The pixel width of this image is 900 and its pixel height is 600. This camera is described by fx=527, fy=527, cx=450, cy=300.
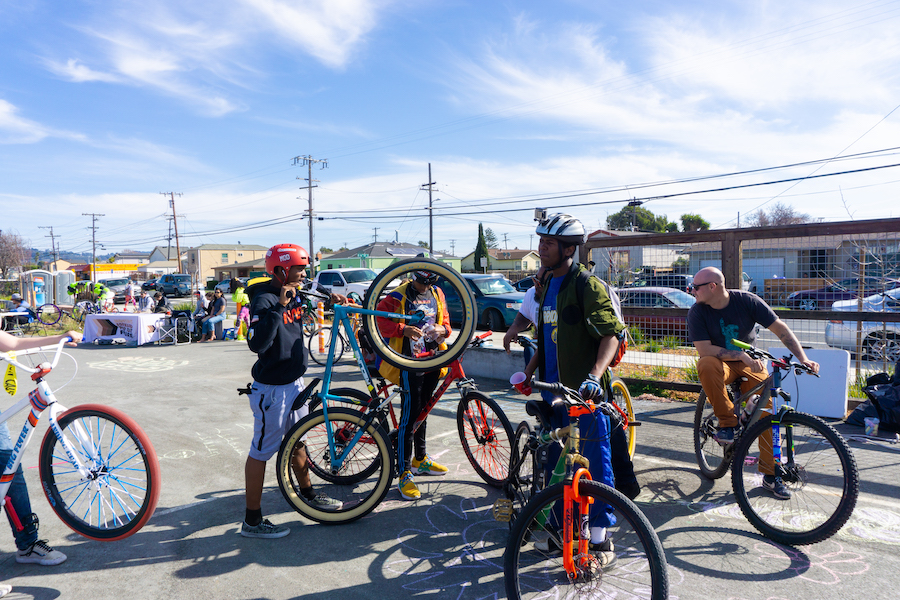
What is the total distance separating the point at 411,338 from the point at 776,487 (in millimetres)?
2939

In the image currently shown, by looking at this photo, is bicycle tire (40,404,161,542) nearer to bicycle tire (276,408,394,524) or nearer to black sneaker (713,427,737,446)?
bicycle tire (276,408,394,524)

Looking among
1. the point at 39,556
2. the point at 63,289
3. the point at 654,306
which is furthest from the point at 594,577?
the point at 63,289

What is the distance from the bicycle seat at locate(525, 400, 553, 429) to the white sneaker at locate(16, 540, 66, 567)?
3.00m

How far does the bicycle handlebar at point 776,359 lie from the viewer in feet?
12.0

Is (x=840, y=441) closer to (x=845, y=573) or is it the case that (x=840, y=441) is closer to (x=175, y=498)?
(x=845, y=573)

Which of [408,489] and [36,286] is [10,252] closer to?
[36,286]

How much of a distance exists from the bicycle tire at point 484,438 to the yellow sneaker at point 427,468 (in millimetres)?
A: 342

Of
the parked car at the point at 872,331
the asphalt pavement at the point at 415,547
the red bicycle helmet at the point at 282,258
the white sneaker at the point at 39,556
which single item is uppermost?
the red bicycle helmet at the point at 282,258

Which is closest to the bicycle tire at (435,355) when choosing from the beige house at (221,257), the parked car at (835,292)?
the parked car at (835,292)

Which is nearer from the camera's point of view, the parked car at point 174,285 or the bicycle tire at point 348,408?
the bicycle tire at point 348,408

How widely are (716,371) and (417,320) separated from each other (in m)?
2.38

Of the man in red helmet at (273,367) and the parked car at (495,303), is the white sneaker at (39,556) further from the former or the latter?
the parked car at (495,303)

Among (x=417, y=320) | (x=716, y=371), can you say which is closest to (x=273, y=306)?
(x=417, y=320)

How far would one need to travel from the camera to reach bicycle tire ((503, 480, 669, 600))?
2244mm
